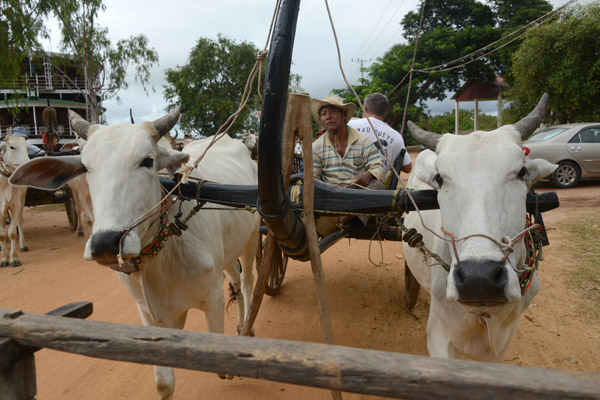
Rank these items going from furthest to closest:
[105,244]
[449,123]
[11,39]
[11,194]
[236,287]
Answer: [449,123]
[11,39]
[11,194]
[236,287]
[105,244]

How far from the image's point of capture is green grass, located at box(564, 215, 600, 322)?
176 inches

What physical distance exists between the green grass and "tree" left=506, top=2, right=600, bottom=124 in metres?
8.81

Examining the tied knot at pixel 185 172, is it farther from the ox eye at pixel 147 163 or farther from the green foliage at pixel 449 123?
the green foliage at pixel 449 123

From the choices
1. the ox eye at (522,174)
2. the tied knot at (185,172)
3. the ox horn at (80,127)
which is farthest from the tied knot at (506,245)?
the ox horn at (80,127)

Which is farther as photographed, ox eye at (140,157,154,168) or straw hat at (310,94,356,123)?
straw hat at (310,94,356,123)

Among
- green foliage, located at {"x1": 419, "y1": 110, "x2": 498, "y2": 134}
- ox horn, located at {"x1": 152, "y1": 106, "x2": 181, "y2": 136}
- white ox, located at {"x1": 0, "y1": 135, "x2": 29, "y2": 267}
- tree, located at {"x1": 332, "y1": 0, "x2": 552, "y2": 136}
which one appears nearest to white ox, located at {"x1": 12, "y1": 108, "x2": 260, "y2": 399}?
ox horn, located at {"x1": 152, "y1": 106, "x2": 181, "y2": 136}

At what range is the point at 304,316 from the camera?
4.60 metres

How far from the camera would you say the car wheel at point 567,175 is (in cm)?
1071

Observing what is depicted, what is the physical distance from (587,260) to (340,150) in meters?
4.27

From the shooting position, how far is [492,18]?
26016 millimetres

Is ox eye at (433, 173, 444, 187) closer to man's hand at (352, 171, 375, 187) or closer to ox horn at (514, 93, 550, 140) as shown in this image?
ox horn at (514, 93, 550, 140)

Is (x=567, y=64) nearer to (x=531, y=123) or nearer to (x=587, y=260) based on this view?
(x=587, y=260)

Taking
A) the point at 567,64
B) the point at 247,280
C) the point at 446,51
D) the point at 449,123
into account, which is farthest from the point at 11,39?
the point at 449,123

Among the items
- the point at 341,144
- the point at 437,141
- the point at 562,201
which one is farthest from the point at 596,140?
the point at 437,141
